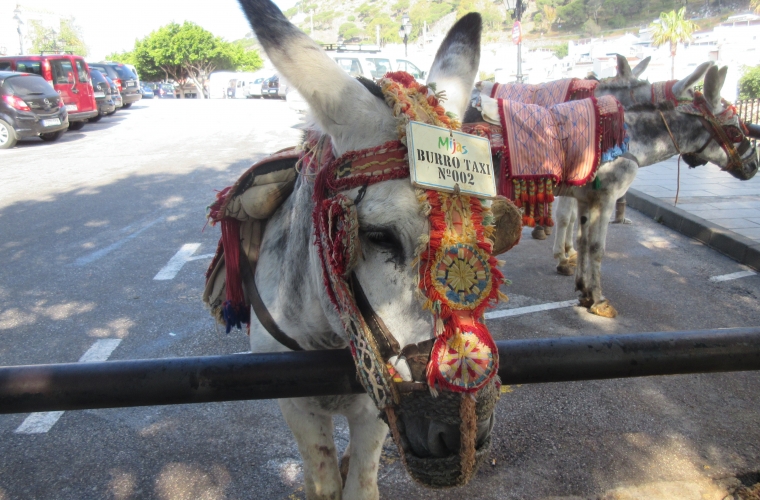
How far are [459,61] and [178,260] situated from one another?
521cm

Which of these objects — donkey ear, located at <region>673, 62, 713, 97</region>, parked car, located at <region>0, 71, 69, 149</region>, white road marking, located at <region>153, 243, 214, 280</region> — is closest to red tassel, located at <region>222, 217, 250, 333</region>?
white road marking, located at <region>153, 243, 214, 280</region>

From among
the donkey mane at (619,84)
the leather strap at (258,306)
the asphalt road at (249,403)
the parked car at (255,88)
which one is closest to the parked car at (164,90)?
the parked car at (255,88)

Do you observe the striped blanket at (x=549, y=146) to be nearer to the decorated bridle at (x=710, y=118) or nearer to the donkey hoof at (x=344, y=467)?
the decorated bridle at (x=710, y=118)

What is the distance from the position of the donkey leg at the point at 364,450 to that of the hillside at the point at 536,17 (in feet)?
398

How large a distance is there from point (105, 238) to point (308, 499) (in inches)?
234

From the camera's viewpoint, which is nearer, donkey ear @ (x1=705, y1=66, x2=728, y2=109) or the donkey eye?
the donkey eye

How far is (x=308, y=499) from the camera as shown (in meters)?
2.60

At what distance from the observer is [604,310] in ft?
17.3

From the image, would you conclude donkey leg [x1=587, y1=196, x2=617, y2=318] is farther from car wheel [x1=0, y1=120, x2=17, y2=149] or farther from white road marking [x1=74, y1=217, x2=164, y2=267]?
car wheel [x1=0, y1=120, x2=17, y2=149]

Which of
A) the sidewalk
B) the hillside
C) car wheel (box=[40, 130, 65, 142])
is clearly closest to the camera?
the sidewalk

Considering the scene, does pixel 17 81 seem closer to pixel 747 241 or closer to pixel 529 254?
pixel 529 254

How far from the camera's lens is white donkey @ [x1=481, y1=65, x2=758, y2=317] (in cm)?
525

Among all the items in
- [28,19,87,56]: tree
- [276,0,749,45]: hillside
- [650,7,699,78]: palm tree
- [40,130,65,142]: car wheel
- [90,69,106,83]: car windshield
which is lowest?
[40,130,65,142]: car wheel

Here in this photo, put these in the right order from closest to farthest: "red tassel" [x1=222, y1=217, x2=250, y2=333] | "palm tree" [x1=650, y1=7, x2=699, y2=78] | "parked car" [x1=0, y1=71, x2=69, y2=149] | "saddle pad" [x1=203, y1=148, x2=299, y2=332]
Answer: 1. "saddle pad" [x1=203, y1=148, x2=299, y2=332]
2. "red tassel" [x1=222, y1=217, x2=250, y2=333]
3. "parked car" [x1=0, y1=71, x2=69, y2=149]
4. "palm tree" [x1=650, y1=7, x2=699, y2=78]
